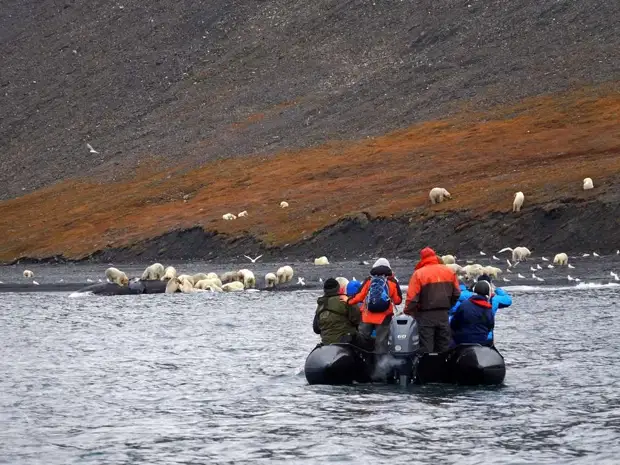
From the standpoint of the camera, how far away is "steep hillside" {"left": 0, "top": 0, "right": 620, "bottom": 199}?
111188mm

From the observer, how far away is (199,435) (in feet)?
79.6

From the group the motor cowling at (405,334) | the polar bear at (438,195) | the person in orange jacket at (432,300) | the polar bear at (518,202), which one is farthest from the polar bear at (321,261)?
the motor cowling at (405,334)

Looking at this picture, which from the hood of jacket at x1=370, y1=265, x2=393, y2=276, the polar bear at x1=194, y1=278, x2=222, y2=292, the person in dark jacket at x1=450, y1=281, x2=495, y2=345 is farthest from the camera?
the polar bear at x1=194, y1=278, x2=222, y2=292

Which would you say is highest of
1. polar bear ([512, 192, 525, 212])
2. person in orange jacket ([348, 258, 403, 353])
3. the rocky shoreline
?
polar bear ([512, 192, 525, 212])

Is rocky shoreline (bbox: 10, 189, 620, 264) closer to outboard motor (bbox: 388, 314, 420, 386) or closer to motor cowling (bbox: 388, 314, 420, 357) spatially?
outboard motor (bbox: 388, 314, 420, 386)

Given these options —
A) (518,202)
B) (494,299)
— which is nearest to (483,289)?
(494,299)

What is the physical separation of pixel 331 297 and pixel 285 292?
2996 cm

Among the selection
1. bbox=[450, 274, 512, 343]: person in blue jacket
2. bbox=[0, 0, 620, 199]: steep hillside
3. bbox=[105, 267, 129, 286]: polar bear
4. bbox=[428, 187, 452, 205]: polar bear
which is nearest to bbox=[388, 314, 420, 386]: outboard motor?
bbox=[450, 274, 512, 343]: person in blue jacket

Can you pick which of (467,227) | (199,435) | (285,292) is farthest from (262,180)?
(199,435)

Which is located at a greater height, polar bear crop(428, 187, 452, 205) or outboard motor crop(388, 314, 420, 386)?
polar bear crop(428, 187, 452, 205)

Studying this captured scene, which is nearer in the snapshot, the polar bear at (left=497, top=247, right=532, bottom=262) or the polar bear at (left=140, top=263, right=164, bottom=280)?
the polar bear at (left=497, top=247, right=532, bottom=262)

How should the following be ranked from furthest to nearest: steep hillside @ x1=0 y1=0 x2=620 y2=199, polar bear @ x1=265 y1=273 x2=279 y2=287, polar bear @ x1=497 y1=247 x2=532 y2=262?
steep hillside @ x1=0 y1=0 x2=620 y2=199 → polar bear @ x1=497 y1=247 x2=532 y2=262 → polar bear @ x1=265 y1=273 x2=279 y2=287

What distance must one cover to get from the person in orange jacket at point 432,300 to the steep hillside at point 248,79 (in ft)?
189

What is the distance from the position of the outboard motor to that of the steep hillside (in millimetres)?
57321
